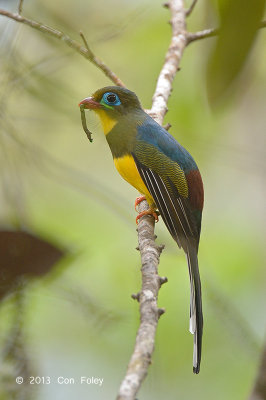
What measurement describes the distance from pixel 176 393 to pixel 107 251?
1221 millimetres

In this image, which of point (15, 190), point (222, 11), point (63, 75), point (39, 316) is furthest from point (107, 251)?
point (222, 11)

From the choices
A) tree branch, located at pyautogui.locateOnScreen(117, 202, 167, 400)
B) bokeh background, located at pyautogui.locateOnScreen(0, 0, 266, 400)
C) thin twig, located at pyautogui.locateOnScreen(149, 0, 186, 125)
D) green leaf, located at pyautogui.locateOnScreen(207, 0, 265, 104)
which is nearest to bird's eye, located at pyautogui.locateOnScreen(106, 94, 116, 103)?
bokeh background, located at pyautogui.locateOnScreen(0, 0, 266, 400)

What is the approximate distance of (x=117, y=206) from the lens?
10.7 feet

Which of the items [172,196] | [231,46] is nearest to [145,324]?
[231,46]

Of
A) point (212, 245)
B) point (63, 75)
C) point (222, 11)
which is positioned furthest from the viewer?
point (212, 245)

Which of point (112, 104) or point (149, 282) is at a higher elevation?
point (112, 104)

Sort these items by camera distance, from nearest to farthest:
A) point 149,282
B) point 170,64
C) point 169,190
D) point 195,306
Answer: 1. point 149,282
2. point 195,306
3. point 169,190
4. point 170,64

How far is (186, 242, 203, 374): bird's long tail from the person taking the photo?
255 cm

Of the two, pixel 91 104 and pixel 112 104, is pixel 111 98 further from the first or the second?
pixel 91 104

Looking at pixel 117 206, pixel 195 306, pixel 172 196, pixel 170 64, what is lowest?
pixel 195 306

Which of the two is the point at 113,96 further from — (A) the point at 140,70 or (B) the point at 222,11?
(B) the point at 222,11

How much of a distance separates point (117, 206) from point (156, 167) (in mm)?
335

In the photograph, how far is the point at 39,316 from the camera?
406 centimetres

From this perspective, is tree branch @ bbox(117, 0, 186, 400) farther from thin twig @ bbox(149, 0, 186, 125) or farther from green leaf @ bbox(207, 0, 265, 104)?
green leaf @ bbox(207, 0, 265, 104)
